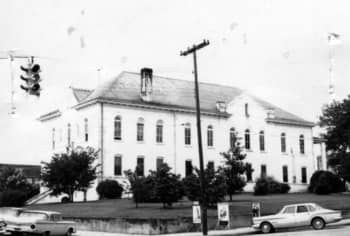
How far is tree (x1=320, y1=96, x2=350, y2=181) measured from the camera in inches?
2197

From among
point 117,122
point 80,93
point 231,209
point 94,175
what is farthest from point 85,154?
point 231,209

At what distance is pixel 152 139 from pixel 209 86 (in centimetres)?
1377

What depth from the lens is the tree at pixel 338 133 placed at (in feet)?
183

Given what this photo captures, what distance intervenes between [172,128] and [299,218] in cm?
3377

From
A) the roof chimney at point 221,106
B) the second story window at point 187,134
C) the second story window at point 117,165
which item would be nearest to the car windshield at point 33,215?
the second story window at point 117,165

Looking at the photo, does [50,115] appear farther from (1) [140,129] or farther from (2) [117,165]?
(2) [117,165]

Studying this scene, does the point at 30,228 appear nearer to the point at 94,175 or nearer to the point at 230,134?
the point at 94,175

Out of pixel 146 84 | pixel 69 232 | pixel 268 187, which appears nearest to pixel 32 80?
pixel 69 232

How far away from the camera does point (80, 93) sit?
65188mm

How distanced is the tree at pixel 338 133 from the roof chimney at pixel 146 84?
58.6 feet

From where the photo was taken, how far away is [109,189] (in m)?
55.9

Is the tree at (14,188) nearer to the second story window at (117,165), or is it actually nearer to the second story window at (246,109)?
the second story window at (117,165)

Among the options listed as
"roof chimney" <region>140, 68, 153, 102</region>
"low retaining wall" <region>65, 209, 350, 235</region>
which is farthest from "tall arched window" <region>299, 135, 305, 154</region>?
"low retaining wall" <region>65, 209, 350, 235</region>

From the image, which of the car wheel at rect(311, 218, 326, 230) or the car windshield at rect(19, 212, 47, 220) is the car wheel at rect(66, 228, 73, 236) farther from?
the car wheel at rect(311, 218, 326, 230)
